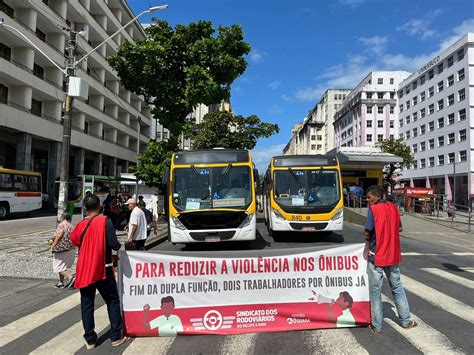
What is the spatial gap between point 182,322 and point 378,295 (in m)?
2.50

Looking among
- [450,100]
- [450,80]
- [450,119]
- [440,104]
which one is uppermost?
[450,80]

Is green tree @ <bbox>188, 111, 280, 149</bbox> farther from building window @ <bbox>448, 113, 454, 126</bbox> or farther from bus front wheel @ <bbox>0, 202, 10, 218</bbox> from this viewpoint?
building window @ <bbox>448, 113, 454, 126</bbox>

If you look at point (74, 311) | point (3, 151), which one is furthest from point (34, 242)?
point (3, 151)

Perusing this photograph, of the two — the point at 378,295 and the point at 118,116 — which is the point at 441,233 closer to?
the point at 378,295

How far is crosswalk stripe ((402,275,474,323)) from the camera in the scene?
18.9 feet

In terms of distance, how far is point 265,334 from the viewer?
4.96 metres

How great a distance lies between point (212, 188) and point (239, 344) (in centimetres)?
711

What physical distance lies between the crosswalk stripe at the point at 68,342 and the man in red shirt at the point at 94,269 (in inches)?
8.6

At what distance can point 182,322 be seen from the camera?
5.00 metres

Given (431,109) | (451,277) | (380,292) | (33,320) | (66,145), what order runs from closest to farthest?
(380,292)
(33,320)
(451,277)
(66,145)
(431,109)

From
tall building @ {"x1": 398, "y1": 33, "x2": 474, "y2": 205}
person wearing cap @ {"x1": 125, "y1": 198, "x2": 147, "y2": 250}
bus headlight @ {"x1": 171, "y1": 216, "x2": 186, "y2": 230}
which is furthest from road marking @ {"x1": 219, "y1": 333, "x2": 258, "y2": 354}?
tall building @ {"x1": 398, "y1": 33, "x2": 474, "y2": 205}

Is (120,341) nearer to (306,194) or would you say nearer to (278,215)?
(278,215)

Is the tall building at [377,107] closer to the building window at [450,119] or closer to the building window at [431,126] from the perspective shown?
the building window at [431,126]

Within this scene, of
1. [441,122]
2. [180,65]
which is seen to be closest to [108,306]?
[180,65]
